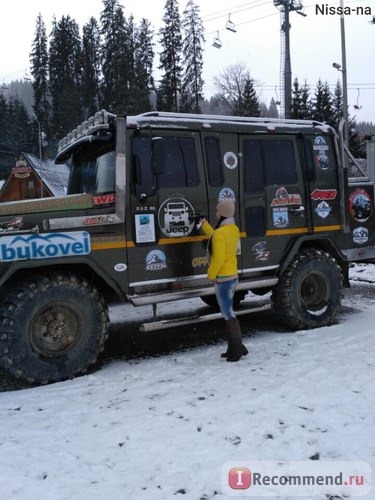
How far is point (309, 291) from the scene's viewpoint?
700 cm

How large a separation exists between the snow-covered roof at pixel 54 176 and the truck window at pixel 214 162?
2075mm

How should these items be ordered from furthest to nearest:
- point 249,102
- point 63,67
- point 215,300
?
point 63,67 → point 249,102 → point 215,300

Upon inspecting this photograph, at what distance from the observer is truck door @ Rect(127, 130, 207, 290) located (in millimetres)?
5543

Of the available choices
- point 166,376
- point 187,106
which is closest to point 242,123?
point 166,376

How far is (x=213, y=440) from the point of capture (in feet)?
11.9

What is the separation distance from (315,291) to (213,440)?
12.6ft

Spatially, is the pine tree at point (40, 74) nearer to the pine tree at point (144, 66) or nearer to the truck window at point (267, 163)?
the pine tree at point (144, 66)

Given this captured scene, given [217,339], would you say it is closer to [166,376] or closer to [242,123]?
[166,376]

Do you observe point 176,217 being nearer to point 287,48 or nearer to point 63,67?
point 287,48

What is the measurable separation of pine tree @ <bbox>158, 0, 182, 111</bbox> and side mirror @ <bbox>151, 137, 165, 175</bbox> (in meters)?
49.7

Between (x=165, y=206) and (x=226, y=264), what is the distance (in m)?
0.99

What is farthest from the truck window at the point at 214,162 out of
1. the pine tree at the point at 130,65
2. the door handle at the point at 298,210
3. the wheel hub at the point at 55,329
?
the pine tree at the point at 130,65

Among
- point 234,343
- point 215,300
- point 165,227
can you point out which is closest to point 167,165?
point 165,227

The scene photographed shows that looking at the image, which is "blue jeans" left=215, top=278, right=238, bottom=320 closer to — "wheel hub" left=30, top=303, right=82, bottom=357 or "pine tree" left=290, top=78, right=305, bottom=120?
"wheel hub" left=30, top=303, right=82, bottom=357
